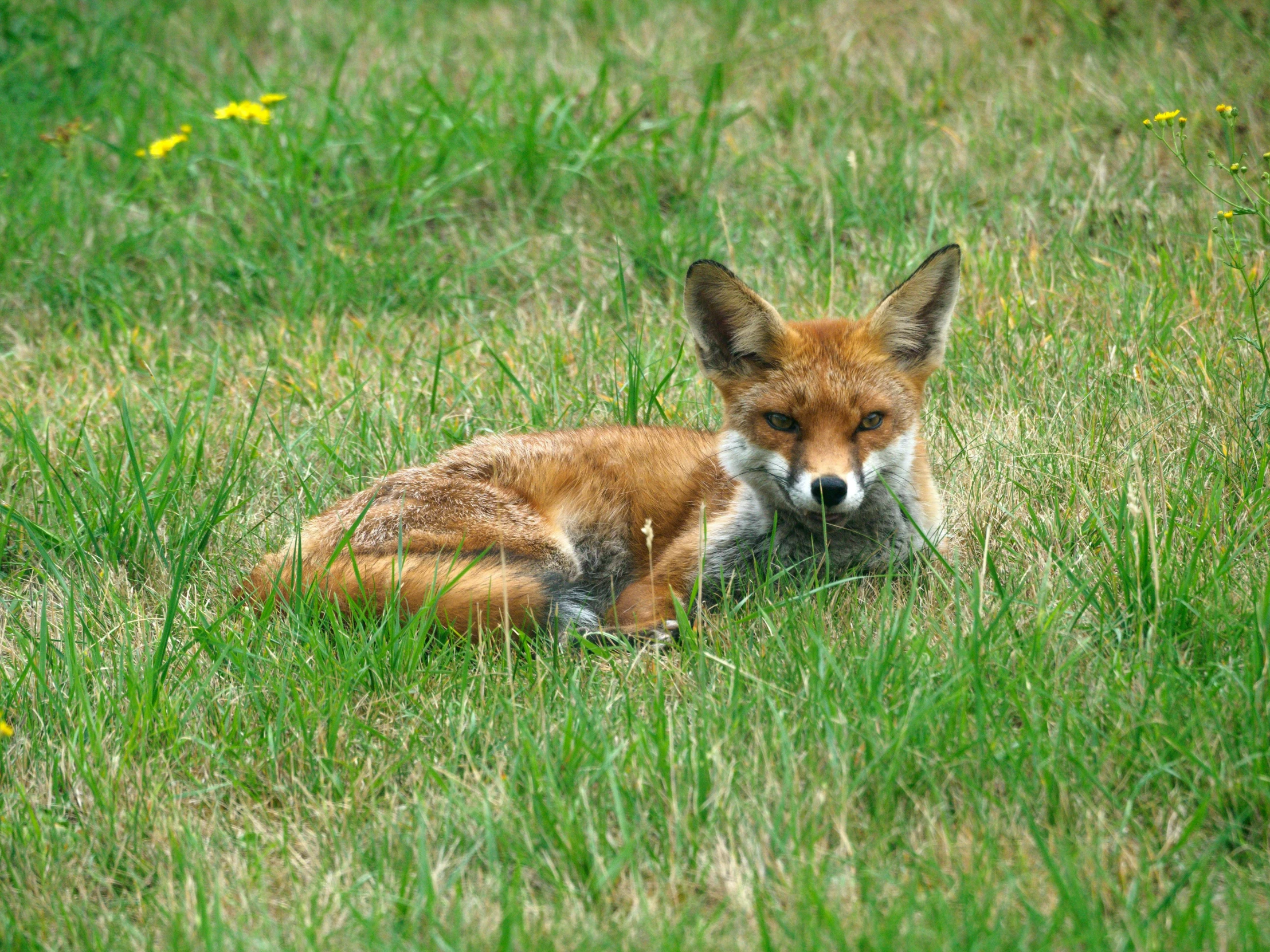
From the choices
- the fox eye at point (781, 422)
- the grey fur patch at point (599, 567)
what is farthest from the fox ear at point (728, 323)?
the grey fur patch at point (599, 567)

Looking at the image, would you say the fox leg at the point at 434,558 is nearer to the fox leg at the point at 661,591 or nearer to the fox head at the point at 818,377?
the fox leg at the point at 661,591

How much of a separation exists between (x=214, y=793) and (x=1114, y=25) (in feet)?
20.9

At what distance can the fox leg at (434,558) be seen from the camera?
10.8 feet

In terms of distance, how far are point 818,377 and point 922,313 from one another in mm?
478

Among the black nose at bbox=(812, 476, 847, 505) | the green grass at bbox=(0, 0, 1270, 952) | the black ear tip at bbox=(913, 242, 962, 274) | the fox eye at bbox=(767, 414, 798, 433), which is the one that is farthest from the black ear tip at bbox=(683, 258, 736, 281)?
the green grass at bbox=(0, 0, 1270, 952)

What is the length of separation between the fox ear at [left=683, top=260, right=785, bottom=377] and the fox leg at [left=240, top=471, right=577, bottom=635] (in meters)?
0.83

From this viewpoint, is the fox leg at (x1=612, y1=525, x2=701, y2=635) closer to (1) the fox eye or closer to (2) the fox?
(2) the fox

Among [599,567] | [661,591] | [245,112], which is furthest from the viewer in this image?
[245,112]

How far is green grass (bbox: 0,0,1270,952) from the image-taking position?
7.80ft

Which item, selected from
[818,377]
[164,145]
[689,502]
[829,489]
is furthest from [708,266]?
[164,145]

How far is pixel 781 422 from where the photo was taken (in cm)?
347

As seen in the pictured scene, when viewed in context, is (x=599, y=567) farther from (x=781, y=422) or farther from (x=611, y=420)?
(x=781, y=422)

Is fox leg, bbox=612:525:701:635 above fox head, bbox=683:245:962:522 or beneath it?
beneath

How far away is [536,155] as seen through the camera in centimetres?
607
